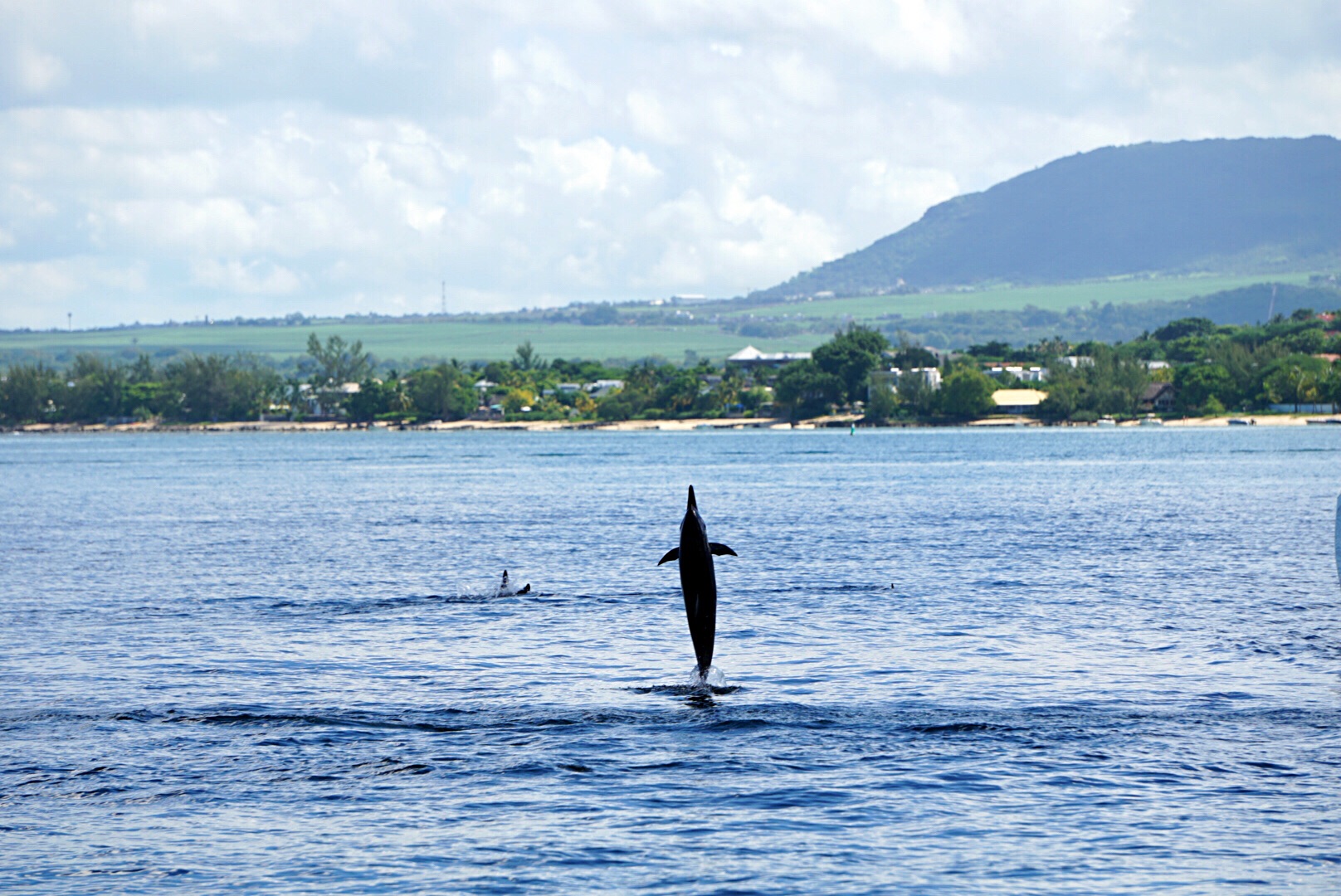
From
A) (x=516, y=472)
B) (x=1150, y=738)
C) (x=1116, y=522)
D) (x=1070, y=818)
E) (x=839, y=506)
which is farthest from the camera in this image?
(x=516, y=472)

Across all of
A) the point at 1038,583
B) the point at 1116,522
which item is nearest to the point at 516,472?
the point at 1116,522

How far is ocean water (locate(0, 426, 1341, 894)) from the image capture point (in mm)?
21938

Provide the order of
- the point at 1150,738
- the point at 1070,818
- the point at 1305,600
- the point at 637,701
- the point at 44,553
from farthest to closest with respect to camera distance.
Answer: the point at 44,553 < the point at 1305,600 < the point at 637,701 < the point at 1150,738 < the point at 1070,818

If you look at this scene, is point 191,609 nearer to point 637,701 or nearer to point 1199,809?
point 637,701

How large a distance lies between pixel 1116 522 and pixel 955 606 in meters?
41.1

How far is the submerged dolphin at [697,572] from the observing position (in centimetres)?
2858

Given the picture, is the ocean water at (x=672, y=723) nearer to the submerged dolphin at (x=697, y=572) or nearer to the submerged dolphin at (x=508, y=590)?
the submerged dolphin at (x=508, y=590)

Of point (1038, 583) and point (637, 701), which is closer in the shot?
point (637, 701)

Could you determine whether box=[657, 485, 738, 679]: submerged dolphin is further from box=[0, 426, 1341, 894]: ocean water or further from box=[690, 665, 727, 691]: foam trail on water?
box=[690, 665, 727, 691]: foam trail on water

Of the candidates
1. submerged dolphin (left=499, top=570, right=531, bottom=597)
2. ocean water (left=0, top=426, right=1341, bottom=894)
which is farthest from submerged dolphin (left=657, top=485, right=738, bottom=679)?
submerged dolphin (left=499, top=570, right=531, bottom=597)

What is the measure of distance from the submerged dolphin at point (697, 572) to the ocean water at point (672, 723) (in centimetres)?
175

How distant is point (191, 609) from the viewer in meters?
50.5

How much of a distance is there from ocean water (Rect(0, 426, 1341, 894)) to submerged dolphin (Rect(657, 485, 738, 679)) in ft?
5.73

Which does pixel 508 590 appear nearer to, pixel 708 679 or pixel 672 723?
pixel 708 679
